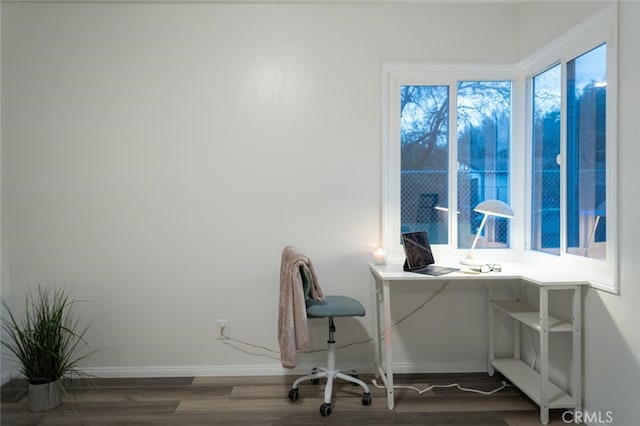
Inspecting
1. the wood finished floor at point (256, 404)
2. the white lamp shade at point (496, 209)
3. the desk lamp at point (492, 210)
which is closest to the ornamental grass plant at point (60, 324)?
the wood finished floor at point (256, 404)

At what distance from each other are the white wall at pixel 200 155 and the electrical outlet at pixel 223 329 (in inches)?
1.8

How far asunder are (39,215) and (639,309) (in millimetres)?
3782

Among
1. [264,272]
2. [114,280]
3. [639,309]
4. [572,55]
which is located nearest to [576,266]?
[639,309]

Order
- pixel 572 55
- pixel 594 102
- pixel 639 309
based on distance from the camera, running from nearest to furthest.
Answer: pixel 639 309, pixel 594 102, pixel 572 55

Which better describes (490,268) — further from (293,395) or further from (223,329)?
(223,329)

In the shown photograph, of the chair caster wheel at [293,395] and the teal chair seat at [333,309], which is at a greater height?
the teal chair seat at [333,309]

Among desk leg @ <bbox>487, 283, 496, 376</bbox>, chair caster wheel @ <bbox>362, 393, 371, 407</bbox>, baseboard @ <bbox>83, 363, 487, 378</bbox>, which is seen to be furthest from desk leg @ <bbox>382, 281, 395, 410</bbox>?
desk leg @ <bbox>487, 283, 496, 376</bbox>

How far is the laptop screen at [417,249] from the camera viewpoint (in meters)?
2.92

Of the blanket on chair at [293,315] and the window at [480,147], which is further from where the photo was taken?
the window at [480,147]

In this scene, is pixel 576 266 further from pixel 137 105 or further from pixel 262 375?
pixel 137 105

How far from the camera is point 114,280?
316 cm

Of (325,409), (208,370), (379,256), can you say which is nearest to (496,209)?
(379,256)

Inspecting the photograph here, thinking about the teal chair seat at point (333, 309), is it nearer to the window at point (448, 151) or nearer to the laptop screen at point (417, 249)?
the laptop screen at point (417, 249)

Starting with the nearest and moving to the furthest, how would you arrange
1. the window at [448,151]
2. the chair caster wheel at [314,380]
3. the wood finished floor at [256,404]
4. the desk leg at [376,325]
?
the wood finished floor at [256,404], the chair caster wheel at [314,380], the desk leg at [376,325], the window at [448,151]
